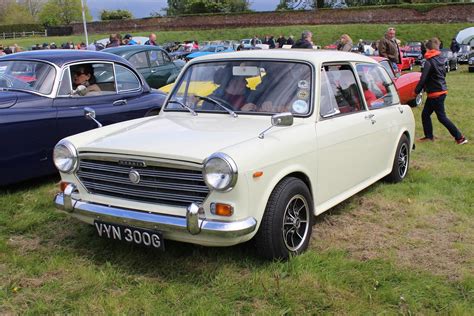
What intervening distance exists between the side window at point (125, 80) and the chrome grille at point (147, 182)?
3.32m

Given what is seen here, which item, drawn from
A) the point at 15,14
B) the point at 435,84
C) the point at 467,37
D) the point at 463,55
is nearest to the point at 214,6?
the point at 15,14

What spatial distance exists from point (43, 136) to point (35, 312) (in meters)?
2.89

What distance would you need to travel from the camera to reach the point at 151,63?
40.7 ft

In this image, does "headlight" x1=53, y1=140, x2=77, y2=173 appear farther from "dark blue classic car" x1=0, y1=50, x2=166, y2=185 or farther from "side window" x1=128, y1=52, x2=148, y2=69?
"side window" x1=128, y1=52, x2=148, y2=69

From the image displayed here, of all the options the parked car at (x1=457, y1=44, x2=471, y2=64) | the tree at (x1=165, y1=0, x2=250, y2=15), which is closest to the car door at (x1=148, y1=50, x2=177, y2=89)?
the parked car at (x1=457, y1=44, x2=471, y2=64)

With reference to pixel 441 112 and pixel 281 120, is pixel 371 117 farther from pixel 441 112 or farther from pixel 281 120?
pixel 441 112

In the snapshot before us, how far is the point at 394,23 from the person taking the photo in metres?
45.3

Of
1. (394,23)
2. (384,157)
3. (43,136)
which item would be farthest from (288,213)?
(394,23)

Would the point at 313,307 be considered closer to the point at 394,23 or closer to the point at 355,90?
the point at 355,90

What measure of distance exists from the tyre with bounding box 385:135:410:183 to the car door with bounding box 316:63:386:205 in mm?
741

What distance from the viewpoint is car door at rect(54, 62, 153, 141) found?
6.22 meters

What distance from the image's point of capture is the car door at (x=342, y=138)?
448 cm

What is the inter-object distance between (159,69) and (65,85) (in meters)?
6.28

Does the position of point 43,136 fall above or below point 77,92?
below
